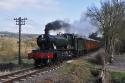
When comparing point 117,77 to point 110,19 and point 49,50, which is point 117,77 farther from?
point 110,19

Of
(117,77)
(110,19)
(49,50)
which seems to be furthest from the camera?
(110,19)

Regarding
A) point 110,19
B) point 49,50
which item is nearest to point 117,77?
point 49,50

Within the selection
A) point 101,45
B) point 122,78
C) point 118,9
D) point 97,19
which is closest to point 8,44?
point 97,19

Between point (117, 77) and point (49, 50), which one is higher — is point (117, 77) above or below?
below

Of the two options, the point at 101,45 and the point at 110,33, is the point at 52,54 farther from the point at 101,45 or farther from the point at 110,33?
the point at 101,45

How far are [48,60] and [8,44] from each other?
3392 centimetres

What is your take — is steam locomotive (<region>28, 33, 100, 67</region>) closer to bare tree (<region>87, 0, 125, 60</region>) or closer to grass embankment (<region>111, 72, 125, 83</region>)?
grass embankment (<region>111, 72, 125, 83</region>)

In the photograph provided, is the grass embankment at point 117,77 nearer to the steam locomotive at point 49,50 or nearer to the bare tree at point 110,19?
the steam locomotive at point 49,50

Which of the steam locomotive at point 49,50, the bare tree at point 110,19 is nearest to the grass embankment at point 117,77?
the steam locomotive at point 49,50

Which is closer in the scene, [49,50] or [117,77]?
[117,77]

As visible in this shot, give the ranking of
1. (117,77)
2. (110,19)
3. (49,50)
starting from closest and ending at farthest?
(117,77) → (49,50) → (110,19)

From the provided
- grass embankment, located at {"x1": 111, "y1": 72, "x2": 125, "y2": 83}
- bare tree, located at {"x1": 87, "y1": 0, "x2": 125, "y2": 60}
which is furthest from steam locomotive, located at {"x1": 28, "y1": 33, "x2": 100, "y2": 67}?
bare tree, located at {"x1": 87, "y1": 0, "x2": 125, "y2": 60}

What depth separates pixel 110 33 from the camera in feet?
185

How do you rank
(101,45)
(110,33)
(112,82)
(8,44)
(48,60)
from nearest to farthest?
(112,82), (48,60), (110,33), (8,44), (101,45)
